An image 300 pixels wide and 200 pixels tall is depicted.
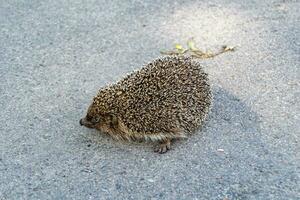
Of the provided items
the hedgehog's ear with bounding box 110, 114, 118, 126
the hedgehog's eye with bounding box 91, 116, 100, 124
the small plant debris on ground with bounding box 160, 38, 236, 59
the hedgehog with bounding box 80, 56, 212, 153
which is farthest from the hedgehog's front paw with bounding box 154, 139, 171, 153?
the small plant debris on ground with bounding box 160, 38, 236, 59

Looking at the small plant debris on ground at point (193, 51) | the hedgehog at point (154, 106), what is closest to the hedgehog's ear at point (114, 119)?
the hedgehog at point (154, 106)

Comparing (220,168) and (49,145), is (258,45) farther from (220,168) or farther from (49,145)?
(49,145)

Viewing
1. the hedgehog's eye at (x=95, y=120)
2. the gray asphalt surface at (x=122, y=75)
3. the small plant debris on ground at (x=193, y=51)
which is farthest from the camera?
the small plant debris on ground at (x=193, y=51)

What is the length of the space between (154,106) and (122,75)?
1222 mm

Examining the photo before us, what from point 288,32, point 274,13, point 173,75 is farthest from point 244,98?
point 274,13

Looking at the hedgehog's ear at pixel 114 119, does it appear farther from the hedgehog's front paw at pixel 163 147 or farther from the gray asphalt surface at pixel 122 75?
the hedgehog's front paw at pixel 163 147

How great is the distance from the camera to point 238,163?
4414 mm

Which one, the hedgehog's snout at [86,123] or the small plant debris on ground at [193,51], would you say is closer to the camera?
the hedgehog's snout at [86,123]

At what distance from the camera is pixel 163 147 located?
4.57 metres

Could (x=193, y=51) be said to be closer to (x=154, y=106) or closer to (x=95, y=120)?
(x=154, y=106)

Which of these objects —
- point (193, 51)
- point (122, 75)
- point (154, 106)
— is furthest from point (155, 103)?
point (193, 51)

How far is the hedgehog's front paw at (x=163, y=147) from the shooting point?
4562mm

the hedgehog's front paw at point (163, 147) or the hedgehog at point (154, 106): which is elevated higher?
the hedgehog at point (154, 106)

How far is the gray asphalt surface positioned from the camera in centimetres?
429
